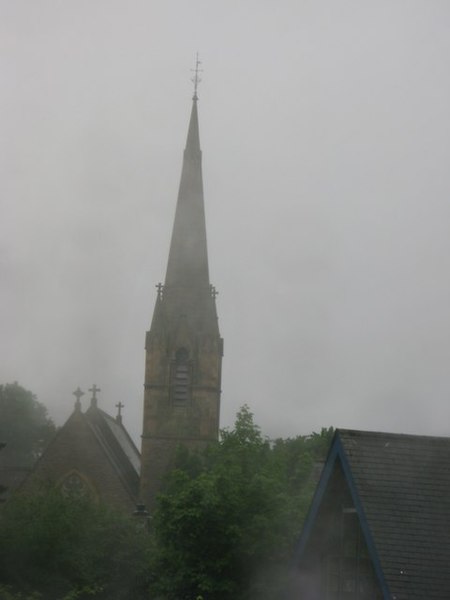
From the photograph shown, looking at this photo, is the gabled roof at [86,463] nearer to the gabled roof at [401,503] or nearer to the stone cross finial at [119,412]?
the stone cross finial at [119,412]

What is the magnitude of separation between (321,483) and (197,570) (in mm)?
11811

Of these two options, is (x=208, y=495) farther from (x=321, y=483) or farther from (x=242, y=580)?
(x=321, y=483)

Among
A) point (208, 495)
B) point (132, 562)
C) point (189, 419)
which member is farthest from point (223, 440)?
point (208, 495)

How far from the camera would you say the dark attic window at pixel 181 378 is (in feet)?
183

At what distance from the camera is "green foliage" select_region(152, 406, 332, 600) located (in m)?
25.4

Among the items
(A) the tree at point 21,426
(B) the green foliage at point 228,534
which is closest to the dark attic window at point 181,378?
(B) the green foliage at point 228,534

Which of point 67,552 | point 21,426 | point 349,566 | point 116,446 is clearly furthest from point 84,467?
point 349,566

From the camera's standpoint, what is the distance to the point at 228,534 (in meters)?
26.8

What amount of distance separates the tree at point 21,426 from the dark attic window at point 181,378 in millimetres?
38561

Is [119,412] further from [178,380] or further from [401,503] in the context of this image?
[401,503]

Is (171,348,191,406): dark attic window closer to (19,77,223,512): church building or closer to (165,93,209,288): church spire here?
(19,77,223,512): church building

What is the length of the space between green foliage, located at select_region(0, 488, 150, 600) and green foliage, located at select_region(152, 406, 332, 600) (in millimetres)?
2335

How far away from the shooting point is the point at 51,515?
111ft

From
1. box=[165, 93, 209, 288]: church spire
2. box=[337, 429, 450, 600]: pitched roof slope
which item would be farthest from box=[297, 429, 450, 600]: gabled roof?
box=[165, 93, 209, 288]: church spire
